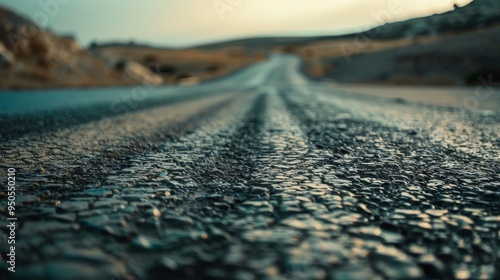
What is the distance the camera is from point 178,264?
170cm

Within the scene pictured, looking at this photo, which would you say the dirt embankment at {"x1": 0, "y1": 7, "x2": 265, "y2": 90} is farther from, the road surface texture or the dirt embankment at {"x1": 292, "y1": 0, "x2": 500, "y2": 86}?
the dirt embankment at {"x1": 292, "y1": 0, "x2": 500, "y2": 86}

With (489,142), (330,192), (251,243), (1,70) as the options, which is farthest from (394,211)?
(1,70)

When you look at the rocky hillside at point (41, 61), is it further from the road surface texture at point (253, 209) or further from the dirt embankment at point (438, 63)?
the dirt embankment at point (438, 63)

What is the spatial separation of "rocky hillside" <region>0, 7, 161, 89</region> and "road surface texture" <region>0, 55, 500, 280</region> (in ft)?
62.8

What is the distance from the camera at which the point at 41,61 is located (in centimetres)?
2406

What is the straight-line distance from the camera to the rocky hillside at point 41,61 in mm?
21172

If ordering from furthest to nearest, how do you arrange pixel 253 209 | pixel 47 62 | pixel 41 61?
pixel 47 62 → pixel 41 61 → pixel 253 209

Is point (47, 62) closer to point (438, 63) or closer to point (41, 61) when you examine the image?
point (41, 61)

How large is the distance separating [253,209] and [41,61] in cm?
2556

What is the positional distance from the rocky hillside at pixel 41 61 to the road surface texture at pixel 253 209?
1913 centimetres

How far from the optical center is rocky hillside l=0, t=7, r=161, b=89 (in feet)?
69.5

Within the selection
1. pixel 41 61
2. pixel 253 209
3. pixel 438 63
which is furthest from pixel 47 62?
pixel 438 63

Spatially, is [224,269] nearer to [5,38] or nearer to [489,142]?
[489,142]

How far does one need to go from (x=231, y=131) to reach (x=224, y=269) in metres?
4.60
